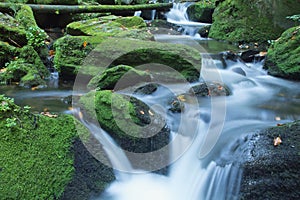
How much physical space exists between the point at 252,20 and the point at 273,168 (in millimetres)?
7985

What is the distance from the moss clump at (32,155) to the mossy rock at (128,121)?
581mm

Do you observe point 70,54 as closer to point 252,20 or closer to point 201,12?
point 252,20

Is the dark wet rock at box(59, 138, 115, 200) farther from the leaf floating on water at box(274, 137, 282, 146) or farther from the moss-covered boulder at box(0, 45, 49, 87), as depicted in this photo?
the moss-covered boulder at box(0, 45, 49, 87)

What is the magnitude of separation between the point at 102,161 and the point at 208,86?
2971 mm

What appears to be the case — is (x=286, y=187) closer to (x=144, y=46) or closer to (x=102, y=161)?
(x=102, y=161)

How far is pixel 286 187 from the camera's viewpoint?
3.00 meters

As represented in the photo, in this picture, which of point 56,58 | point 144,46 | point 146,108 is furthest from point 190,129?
point 56,58

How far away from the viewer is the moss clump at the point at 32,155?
275 cm

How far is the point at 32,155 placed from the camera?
2941mm

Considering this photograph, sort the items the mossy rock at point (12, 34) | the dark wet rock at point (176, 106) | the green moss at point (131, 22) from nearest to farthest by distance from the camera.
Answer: the dark wet rock at point (176, 106) < the mossy rock at point (12, 34) < the green moss at point (131, 22)

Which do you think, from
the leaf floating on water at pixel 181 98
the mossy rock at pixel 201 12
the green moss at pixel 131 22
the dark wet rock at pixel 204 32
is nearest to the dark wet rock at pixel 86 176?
the leaf floating on water at pixel 181 98

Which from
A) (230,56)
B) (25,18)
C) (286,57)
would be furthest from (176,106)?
(25,18)

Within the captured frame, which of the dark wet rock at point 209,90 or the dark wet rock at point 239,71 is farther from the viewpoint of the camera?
the dark wet rock at point 239,71

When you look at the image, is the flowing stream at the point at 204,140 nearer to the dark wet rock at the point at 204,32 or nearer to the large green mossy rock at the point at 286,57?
the large green mossy rock at the point at 286,57
